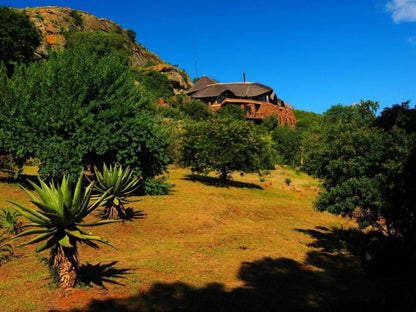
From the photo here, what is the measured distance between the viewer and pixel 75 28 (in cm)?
8069

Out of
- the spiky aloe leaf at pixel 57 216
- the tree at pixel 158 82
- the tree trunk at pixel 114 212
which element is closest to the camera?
the spiky aloe leaf at pixel 57 216

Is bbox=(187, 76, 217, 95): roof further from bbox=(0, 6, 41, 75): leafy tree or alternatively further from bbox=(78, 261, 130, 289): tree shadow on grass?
bbox=(78, 261, 130, 289): tree shadow on grass

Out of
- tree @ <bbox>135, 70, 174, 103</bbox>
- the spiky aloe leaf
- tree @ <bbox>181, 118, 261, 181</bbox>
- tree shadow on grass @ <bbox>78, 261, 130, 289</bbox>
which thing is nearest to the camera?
the spiky aloe leaf

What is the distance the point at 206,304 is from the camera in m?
7.66

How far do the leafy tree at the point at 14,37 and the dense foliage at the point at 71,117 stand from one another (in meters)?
21.9

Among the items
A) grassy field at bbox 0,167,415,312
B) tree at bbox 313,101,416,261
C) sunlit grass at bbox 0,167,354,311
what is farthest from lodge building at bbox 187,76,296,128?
tree at bbox 313,101,416,261

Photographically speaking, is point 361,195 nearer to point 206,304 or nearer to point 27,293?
point 206,304

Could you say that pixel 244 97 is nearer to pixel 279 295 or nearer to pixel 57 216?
pixel 279 295

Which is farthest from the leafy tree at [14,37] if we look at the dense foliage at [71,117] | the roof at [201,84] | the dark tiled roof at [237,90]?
the roof at [201,84]

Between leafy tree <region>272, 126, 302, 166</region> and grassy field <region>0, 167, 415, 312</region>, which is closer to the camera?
grassy field <region>0, 167, 415, 312</region>

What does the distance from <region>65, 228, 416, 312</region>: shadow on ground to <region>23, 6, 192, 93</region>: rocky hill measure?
61.4 metres

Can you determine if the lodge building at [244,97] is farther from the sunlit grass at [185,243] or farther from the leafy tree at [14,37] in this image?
the sunlit grass at [185,243]

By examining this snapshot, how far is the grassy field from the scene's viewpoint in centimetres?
760

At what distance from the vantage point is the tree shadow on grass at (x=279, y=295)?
750 centimetres
